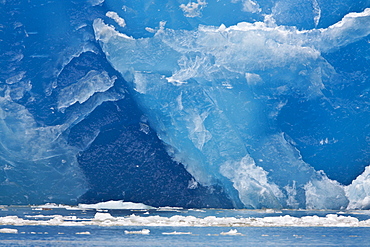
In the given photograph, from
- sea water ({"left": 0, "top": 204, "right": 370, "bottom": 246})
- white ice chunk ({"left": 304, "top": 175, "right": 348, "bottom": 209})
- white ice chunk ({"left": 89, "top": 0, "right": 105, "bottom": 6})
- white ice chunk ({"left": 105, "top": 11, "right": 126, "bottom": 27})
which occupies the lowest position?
sea water ({"left": 0, "top": 204, "right": 370, "bottom": 246})

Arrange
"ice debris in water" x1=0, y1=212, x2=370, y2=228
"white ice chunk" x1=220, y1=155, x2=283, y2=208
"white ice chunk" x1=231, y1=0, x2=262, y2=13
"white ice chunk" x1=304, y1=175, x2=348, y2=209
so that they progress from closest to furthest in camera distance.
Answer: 1. "ice debris in water" x1=0, y1=212, x2=370, y2=228
2. "white ice chunk" x1=304, y1=175, x2=348, y2=209
3. "white ice chunk" x1=231, y1=0, x2=262, y2=13
4. "white ice chunk" x1=220, y1=155, x2=283, y2=208

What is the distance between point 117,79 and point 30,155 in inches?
324

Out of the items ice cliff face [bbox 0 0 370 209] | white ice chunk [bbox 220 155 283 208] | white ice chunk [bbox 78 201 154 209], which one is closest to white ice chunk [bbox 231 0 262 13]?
ice cliff face [bbox 0 0 370 209]

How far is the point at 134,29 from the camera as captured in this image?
151ft

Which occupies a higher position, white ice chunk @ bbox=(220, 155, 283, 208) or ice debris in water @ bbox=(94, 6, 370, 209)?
ice debris in water @ bbox=(94, 6, 370, 209)

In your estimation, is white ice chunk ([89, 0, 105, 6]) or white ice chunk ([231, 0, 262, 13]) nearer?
white ice chunk ([89, 0, 105, 6])

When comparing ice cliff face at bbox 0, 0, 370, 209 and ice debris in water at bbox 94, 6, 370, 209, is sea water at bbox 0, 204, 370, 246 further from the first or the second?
ice debris in water at bbox 94, 6, 370, 209

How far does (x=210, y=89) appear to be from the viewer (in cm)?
4656

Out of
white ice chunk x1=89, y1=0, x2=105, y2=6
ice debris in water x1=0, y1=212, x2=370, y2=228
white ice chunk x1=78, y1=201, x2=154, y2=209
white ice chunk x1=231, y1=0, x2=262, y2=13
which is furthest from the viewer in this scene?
white ice chunk x1=78, y1=201, x2=154, y2=209

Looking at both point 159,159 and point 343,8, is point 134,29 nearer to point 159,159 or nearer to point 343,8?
point 159,159

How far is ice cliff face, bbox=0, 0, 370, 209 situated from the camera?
4497cm

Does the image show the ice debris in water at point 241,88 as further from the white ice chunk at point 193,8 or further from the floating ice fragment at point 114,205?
the floating ice fragment at point 114,205

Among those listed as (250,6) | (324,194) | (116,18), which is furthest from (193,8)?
(324,194)

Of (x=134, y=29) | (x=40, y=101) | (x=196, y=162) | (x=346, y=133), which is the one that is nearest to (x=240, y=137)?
(x=196, y=162)
